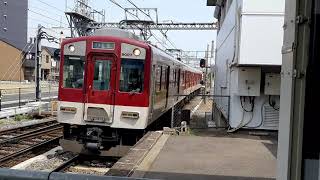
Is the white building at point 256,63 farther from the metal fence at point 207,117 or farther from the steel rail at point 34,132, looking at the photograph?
the steel rail at point 34,132

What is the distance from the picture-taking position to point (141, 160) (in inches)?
295

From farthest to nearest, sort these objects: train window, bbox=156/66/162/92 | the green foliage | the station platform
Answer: the green foliage, train window, bbox=156/66/162/92, the station platform

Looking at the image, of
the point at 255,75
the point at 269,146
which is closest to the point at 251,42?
the point at 255,75

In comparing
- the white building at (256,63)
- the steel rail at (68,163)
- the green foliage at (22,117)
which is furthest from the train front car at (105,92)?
the green foliage at (22,117)

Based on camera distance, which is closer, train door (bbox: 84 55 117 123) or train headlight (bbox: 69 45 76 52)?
train door (bbox: 84 55 117 123)

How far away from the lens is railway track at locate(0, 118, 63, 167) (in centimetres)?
1113

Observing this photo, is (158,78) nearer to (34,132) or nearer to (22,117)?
(34,132)

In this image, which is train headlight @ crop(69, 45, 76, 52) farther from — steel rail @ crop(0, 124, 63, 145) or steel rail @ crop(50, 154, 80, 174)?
steel rail @ crop(0, 124, 63, 145)

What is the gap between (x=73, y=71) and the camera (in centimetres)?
1142

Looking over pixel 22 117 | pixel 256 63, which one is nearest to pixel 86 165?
pixel 256 63

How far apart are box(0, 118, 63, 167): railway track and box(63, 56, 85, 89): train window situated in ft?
6.88

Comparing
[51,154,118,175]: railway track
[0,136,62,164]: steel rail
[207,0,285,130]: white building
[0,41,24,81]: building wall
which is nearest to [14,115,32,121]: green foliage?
[0,136,62,164]: steel rail

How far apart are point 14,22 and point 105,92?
6379 cm

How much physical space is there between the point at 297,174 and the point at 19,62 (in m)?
68.5
